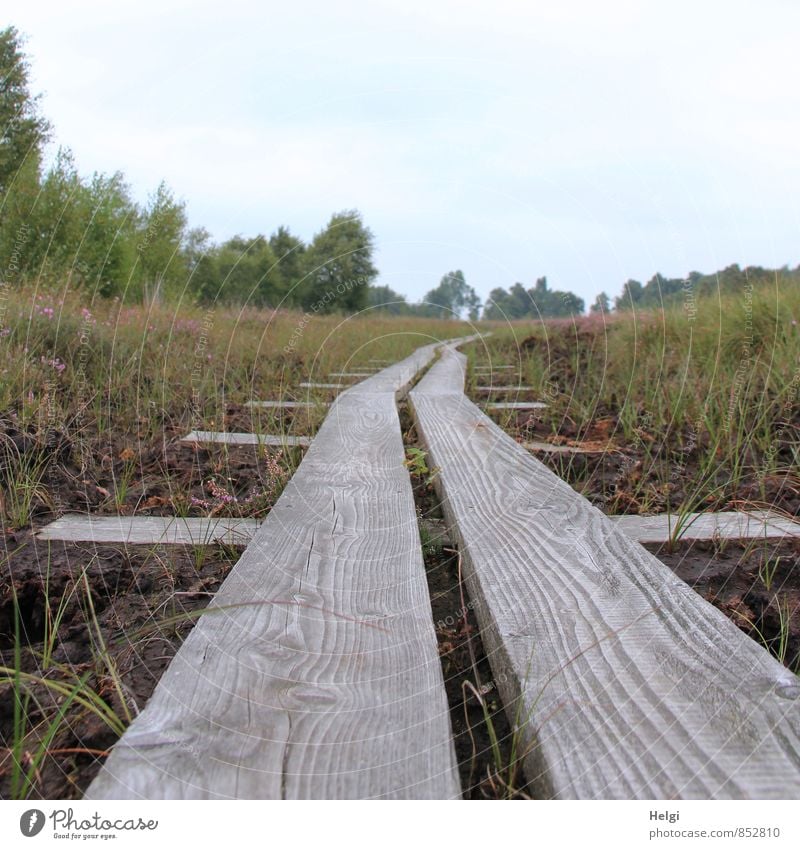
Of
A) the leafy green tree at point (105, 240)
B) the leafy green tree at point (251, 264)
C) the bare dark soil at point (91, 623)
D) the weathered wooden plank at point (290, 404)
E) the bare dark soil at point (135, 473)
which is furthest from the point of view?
the leafy green tree at point (105, 240)

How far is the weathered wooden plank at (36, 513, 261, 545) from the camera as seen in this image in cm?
180

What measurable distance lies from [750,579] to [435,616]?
77cm

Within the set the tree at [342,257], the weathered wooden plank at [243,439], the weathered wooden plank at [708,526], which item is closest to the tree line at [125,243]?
the tree at [342,257]

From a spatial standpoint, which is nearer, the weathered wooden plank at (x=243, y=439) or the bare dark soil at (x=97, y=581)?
the bare dark soil at (x=97, y=581)

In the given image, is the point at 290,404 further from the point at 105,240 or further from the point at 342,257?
the point at 105,240

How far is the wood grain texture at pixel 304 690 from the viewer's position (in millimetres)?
798

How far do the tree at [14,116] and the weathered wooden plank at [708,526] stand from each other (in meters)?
2.01

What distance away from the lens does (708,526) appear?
1.91 m

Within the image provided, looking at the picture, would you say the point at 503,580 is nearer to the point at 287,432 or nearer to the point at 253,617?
the point at 253,617

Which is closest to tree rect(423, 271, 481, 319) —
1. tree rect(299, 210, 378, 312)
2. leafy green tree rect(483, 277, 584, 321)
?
leafy green tree rect(483, 277, 584, 321)

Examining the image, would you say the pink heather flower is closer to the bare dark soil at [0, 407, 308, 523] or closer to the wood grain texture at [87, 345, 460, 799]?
the bare dark soil at [0, 407, 308, 523]

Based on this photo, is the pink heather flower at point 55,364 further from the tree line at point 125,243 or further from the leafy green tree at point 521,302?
the leafy green tree at point 521,302

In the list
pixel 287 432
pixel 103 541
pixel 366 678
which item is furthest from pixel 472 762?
pixel 287 432

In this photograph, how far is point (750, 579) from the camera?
1633 millimetres
